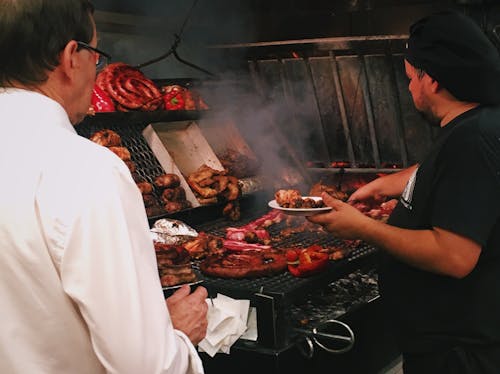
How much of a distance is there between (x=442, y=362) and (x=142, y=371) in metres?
1.91

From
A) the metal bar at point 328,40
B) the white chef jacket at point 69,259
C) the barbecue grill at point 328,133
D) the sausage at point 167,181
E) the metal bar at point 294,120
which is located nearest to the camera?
the white chef jacket at point 69,259

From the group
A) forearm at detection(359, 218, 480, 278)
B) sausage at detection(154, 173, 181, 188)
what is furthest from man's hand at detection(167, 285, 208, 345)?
sausage at detection(154, 173, 181, 188)

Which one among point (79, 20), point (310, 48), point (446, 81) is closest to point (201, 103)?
point (310, 48)

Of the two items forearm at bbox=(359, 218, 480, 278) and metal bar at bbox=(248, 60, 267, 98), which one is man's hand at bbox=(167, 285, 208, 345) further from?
metal bar at bbox=(248, 60, 267, 98)

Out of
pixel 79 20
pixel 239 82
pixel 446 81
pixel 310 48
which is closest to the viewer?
pixel 79 20

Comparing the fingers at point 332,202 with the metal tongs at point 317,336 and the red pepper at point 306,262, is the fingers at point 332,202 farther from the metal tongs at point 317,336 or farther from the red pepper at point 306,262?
the metal tongs at point 317,336

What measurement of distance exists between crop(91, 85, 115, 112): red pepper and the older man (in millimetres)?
3306

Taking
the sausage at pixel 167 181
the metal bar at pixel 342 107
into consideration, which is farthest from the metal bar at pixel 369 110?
the sausage at pixel 167 181

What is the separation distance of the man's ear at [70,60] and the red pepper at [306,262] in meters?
2.14

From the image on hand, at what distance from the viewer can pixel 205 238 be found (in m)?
4.54

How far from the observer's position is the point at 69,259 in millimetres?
1753

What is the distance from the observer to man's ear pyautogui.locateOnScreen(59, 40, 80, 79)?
198 centimetres

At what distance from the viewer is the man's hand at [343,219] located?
3469mm

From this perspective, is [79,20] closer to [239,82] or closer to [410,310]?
[410,310]
